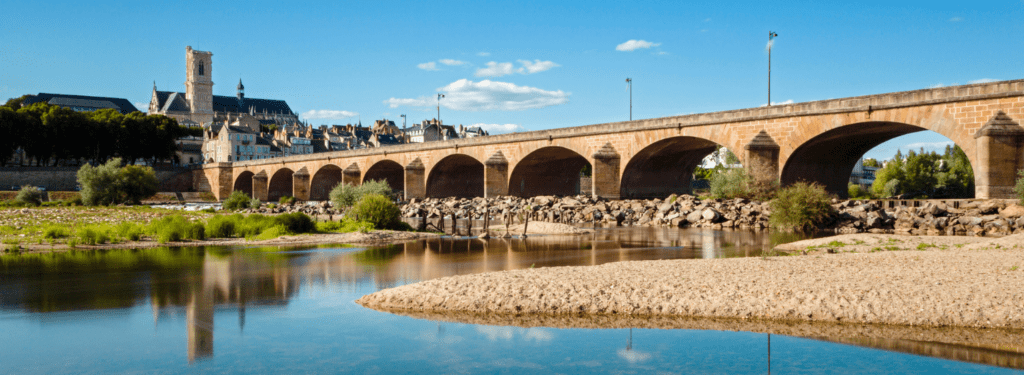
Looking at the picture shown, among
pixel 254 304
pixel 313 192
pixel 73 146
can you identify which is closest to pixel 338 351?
pixel 254 304

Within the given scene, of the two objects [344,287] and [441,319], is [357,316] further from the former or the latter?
[344,287]

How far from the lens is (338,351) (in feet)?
29.0

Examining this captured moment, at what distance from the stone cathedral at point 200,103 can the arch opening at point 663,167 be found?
123 meters

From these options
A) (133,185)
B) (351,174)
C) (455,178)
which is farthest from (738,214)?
(133,185)

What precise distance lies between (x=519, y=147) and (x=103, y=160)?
57054 millimetres

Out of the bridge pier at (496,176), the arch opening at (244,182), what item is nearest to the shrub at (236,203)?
the bridge pier at (496,176)

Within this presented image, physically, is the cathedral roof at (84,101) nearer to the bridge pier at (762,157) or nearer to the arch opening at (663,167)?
the arch opening at (663,167)

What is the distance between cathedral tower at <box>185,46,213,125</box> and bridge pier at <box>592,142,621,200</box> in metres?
141

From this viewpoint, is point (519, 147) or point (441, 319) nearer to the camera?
point (441, 319)

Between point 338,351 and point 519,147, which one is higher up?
point 519,147

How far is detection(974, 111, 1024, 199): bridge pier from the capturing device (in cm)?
2646

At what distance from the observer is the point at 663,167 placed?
1854 inches

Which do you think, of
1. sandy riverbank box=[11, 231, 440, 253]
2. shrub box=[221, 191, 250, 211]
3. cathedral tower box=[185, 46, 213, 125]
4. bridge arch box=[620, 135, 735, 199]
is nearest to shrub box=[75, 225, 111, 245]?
sandy riverbank box=[11, 231, 440, 253]

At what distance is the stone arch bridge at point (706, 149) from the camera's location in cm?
2727
